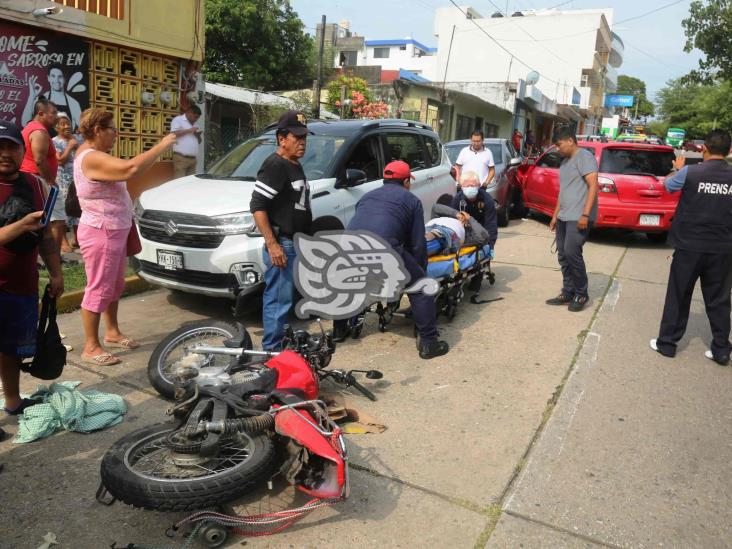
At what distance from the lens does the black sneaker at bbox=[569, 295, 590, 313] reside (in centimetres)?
624

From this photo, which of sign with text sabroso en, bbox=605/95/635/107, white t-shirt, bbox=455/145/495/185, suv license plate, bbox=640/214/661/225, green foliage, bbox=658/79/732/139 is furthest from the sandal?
sign with text sabroso en, bbox=605/95/635/107

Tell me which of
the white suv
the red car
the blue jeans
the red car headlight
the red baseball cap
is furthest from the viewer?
the red car headlight

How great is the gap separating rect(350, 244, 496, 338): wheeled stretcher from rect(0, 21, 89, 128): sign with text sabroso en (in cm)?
599

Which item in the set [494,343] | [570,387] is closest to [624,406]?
[570,387]

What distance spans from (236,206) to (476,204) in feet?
9.30

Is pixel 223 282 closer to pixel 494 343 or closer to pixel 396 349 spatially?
pixel 396 349

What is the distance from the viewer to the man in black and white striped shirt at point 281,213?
13.7ft

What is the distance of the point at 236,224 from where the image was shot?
512cm

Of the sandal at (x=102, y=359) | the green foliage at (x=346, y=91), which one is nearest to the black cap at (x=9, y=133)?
the sandal at (x=102, y=359)

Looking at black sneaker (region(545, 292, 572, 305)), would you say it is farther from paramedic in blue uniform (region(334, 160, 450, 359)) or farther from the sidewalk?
paramedic in blue uniform (region(334, 160, 450, 359))

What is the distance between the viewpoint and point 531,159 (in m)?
13.1

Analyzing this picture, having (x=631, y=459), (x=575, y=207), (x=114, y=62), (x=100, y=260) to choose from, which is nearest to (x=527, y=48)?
(x=114, y=62)

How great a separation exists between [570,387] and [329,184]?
2.91 metres

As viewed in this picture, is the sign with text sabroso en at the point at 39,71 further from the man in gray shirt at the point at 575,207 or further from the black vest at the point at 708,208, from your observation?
the black vest at the point at 708,208
